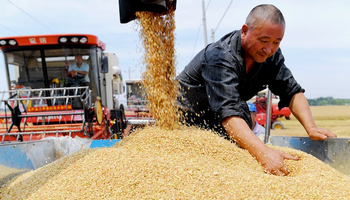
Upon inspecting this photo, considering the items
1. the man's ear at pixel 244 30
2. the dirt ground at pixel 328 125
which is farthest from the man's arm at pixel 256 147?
the dirt ground at pixel 328 125

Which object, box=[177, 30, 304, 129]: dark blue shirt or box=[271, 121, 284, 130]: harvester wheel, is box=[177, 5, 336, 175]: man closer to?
box=[177, 30, 304, 129]: dark blue shirt

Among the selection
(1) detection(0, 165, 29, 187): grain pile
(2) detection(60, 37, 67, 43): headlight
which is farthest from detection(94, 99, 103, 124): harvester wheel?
(1) detection(0, 165, 29, 187): grain pile

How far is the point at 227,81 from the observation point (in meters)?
1.97

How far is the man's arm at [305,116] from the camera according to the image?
218cm

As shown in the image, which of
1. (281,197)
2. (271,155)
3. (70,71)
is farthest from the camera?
(70,71)

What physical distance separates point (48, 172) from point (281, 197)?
138 centimetres

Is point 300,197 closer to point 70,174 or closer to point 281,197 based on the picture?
point 281,197

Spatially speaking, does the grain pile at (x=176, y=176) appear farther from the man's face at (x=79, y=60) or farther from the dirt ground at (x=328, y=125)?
the dirt ground at (x=328, y=125)

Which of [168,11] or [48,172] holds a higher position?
[168,11]

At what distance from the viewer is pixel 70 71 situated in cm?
548

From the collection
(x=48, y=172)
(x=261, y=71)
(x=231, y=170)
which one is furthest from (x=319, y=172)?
(x=48, y=172)

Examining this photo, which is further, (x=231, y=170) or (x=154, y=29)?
(x=154, y=29)

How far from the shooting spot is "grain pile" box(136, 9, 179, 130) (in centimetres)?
222

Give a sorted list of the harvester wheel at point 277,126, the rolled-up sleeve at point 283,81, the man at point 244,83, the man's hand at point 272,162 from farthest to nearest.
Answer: the harvester wheel at point 277,126
the rolled-up sleeve at point 283,81
the man at point 244,83
the man's hand at point 272,162
